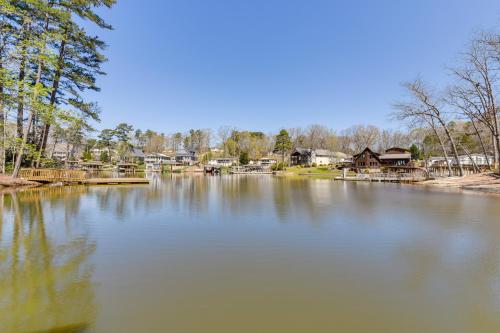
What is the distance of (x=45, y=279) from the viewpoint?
4816mm

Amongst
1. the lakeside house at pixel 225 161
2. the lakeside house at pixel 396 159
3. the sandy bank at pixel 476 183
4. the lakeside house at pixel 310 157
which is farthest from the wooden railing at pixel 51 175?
the lakeside house at pixel 225 161

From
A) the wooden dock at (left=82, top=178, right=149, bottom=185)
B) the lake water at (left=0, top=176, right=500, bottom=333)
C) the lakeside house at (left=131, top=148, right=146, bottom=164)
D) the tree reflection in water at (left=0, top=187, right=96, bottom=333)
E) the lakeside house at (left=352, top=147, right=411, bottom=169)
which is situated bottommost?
the lake water at (left=0, top=176, right=500, bottom=333)

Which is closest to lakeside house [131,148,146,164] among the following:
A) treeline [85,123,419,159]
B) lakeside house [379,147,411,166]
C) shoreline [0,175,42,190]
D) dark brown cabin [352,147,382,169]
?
treeline [85,123,419,159]

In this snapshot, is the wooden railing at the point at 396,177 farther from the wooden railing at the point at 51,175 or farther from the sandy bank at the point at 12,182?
the sandy bank at the point at 12,182

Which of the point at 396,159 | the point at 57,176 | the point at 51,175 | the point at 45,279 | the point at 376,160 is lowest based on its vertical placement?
the point at 45,279

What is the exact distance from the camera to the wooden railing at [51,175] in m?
22.4

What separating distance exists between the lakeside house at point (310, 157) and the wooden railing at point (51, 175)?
214 feet

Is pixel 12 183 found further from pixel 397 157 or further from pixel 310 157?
pixel 310 157

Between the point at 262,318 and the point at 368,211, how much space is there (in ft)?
35.0

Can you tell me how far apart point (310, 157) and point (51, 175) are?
68.9 m

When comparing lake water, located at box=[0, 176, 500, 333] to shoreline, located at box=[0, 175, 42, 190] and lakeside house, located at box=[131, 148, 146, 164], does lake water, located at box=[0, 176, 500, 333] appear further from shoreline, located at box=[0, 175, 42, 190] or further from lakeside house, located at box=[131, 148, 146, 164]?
lakeside house, located at box=[131, 148, 146, 164]

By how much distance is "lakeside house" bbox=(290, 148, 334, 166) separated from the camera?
3216 inches

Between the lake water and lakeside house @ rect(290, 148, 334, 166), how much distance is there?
72.5m

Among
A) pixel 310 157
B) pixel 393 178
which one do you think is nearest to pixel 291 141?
pixel 310 157
